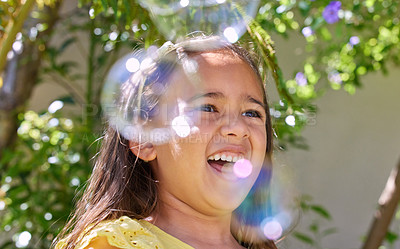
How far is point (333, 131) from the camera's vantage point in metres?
3.57

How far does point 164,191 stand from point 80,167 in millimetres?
954

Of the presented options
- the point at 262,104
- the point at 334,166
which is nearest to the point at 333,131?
the point at 334,166

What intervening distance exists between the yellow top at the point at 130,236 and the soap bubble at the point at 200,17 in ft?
1.87

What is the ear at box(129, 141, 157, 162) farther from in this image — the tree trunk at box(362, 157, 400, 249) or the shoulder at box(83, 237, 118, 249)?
the tree trunk at box(362, 157, 400, 249)

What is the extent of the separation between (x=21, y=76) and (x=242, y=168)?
68.0 inches

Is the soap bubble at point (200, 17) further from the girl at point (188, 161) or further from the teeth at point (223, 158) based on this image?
the teeth at point (223, 158)

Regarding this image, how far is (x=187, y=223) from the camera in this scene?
1524 mm

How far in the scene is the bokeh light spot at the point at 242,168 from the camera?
1.48m

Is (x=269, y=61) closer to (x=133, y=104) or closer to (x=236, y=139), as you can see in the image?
(x=236, y=139)

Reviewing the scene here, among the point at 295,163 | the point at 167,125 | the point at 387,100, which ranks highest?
the point at 387,100

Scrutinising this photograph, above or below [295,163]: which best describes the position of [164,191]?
below

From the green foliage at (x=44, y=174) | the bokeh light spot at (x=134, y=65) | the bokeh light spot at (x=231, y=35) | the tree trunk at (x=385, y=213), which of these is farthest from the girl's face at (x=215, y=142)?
the tree trunk at (x=385, y=213)

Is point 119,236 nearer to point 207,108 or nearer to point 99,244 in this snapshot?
point 99,244

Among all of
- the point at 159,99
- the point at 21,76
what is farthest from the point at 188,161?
the point at 21,76
